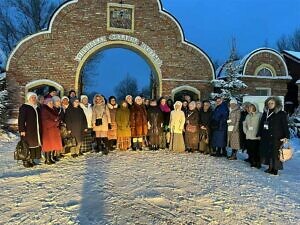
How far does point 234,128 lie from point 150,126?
8.41 feet

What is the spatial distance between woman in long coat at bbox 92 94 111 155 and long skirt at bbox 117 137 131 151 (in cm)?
45

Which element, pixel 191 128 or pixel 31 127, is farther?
pixel 191 128

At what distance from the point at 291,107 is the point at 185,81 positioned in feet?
28.9

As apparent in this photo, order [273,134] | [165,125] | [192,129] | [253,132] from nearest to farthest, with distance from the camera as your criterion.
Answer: [273,134]
[253,132]
[192,129]
[165,125]

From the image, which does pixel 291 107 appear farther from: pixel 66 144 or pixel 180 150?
pixel 66 144

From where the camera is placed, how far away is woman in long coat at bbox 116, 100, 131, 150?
10867mm

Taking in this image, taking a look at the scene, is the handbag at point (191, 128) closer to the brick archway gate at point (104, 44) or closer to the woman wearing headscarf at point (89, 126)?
the woman wearing headscarf at point (89, 126)

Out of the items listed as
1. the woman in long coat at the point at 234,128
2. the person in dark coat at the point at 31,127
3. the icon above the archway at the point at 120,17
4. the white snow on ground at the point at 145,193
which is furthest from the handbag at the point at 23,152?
the icon above the archway at the point at 120,17

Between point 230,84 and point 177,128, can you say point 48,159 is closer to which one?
point 177,128

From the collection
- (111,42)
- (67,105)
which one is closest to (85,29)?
(111,42)

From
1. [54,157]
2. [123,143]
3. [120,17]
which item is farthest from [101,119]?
[120,17]

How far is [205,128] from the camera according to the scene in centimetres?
1095

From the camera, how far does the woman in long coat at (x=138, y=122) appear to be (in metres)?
11.1

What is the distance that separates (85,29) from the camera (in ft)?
60.6
